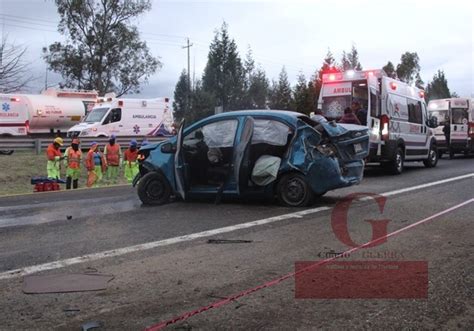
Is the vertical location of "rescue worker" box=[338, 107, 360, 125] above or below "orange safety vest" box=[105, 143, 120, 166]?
above

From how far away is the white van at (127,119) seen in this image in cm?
2686

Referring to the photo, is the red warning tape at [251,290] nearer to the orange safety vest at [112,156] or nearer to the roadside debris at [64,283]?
the roadside debris at [64,283]

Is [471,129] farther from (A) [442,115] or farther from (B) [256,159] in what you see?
(B) [256,159]

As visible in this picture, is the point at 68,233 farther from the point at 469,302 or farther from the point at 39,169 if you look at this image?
the point at 39,169

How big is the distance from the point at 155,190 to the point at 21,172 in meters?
11.3

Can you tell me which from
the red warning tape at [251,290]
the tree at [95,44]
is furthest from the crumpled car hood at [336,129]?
the tree at [95,44]

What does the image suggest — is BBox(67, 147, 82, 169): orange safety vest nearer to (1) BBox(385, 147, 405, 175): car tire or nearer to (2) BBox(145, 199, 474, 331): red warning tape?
(1) BBox(385, 147, 405, 175): car tire

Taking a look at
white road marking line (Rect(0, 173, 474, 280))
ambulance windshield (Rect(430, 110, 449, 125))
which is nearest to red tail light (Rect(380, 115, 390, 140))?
white road marking line (Rect(0, 173, 474, 280))

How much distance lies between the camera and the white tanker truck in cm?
2734

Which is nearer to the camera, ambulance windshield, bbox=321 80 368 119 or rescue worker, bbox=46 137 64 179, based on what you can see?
ambulance windshield, bbox=321 80 368 119

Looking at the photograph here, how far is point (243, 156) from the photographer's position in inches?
330

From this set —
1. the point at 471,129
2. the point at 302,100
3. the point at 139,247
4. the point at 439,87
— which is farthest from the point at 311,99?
the point at 439,87

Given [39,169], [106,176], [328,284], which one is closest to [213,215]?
[328,284]

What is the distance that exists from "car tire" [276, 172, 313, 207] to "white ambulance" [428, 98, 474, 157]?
17.6m
